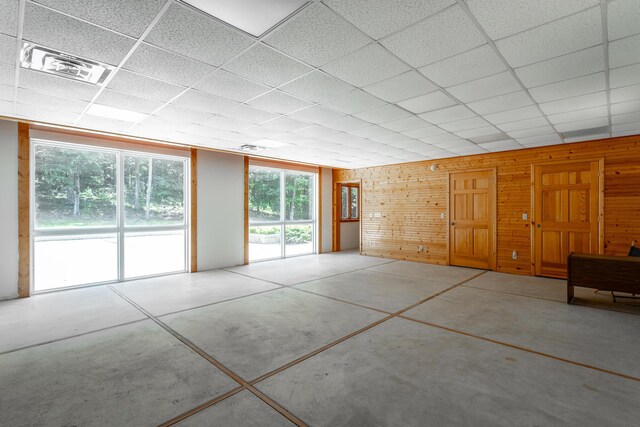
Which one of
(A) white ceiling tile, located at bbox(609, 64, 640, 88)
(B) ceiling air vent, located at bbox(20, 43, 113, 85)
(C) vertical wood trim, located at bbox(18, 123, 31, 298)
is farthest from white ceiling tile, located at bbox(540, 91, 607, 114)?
(C) vertical wood trim, located at bbox(18, 123, 31, 298)

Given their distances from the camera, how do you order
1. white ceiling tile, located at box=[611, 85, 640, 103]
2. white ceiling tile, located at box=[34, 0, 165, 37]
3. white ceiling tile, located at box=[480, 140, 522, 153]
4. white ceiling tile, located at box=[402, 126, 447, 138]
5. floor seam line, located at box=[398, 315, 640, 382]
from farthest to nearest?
1. white ceiling tile, located at box=[480, 140, 522, 153]
2. white ceiling tile, located at box=[402, 126, 447, 138]
3. white ceiling tile, located at box=[611, 85, 640, 103]
4. floor seam line, located at box=[398, 315, 640, 382]
5. white ceiling tile, located at box=[34, 0, 165, 37]

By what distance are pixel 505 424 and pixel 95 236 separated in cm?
623

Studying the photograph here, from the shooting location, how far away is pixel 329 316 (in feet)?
12.2

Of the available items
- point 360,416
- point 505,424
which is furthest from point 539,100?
point 360,416

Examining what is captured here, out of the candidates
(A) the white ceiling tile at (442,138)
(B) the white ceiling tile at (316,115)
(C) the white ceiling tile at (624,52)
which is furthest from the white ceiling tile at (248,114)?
(C) the white ceiling tile at (624,52)

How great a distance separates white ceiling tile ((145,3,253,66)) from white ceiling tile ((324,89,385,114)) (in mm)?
1353

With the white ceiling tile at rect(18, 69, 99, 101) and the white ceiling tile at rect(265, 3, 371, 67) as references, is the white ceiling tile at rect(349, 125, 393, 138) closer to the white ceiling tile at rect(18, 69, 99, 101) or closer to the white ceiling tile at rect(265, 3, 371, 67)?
the white ceiling tile at rect(265, 3, 371, 67)

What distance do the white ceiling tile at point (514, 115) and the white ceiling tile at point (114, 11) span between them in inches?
158

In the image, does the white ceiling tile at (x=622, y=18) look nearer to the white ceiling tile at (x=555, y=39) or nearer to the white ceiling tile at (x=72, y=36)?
the white ceiling tile at (x=555, y=39)

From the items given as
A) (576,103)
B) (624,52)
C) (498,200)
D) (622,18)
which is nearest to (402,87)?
(622,18)

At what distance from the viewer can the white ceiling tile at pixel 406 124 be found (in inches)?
167

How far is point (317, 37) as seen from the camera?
2.23 m

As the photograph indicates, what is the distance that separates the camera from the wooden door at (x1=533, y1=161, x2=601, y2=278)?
5.35m

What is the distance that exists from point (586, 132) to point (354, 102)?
13.7 ft
